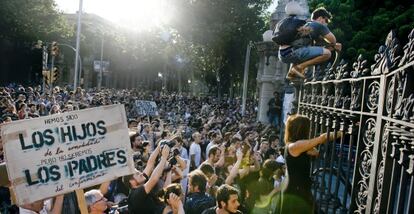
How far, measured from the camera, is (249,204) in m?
7.57

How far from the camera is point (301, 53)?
634 centimetres

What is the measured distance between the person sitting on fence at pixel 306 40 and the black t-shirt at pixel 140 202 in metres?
2.57

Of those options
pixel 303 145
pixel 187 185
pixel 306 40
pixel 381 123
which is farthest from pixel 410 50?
pixel 187 185

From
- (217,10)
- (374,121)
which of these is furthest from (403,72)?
(217,10)

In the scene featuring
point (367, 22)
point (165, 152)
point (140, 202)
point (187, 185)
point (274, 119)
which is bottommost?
point (187, 185)

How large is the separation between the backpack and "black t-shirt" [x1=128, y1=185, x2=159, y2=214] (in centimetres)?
261

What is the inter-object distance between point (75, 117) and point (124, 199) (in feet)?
7.37

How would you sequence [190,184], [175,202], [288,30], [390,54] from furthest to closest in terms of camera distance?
1. [288,30]
2. [190,184]
3. [175,202]
4. [390,54]

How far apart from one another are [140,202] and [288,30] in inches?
110

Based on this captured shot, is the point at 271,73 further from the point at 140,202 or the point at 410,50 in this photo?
the point at 410,50

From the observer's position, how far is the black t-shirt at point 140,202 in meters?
5.43

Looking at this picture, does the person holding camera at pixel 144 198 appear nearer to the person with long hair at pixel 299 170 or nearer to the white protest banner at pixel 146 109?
the person with long hair at pixel 299 170

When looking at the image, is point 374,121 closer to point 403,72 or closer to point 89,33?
point 403,72

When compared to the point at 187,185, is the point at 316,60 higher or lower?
higher
